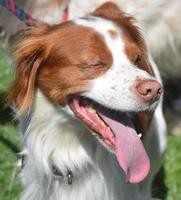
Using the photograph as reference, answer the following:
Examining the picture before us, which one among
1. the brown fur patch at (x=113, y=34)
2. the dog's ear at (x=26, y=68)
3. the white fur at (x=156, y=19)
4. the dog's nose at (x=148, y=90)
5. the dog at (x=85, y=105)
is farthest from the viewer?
the white fur at (x=156, y=19)

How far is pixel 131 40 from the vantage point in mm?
3545

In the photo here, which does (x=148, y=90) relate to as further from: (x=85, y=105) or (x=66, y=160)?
(x=66, y=160)

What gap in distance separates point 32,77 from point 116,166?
2.25 ft

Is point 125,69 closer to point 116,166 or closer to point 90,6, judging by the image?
point 116,166

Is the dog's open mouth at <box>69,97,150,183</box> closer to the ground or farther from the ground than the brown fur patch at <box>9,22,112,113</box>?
closer to the ground

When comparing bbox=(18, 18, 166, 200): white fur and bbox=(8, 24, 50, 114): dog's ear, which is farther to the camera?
Result: bbox=(8, 24, 50, 114): dog's ear

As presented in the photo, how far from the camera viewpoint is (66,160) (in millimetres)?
3732

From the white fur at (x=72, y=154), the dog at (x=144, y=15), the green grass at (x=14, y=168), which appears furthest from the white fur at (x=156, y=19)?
the white fur at (x=72, y=154)

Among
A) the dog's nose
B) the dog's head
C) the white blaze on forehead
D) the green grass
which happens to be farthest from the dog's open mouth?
the green grass

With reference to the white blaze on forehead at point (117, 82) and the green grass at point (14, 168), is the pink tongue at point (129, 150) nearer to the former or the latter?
the white blaze on forehead at point (117, 82)

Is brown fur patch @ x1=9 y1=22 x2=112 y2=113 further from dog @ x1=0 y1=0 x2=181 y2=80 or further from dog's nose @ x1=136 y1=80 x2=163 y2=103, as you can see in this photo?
dog @ x1=0 y1=0 x2=181 y2=80

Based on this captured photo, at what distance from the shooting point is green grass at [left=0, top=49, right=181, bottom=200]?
4.84 m

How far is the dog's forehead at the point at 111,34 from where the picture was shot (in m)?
3.41

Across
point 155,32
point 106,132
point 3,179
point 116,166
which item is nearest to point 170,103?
point 155,32
